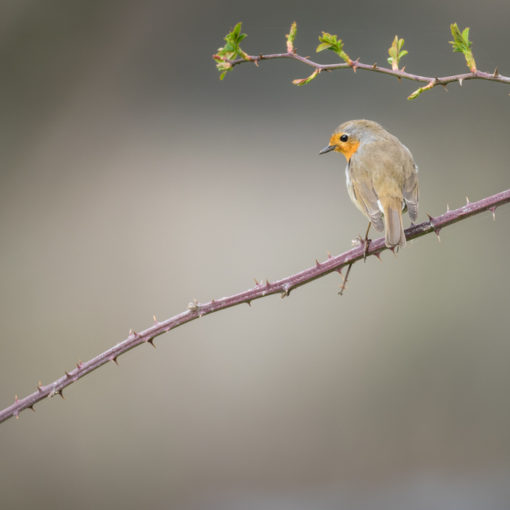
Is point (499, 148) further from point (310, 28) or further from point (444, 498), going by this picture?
point (444, 498)

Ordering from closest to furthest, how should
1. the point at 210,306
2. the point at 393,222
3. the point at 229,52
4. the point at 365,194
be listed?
the point at 229,52
the point at 210,306
the point at 393,222
the point at 365,194

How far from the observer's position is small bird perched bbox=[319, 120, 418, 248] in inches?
104

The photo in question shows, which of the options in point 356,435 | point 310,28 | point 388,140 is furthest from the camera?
point 356,435

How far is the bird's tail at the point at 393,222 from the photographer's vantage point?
7.34ft

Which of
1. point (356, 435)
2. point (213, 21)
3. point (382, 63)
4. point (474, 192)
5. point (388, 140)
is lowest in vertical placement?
point (356, 435)

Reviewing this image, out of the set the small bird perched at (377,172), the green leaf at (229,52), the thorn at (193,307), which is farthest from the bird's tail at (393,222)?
the green leaf at (229,52)

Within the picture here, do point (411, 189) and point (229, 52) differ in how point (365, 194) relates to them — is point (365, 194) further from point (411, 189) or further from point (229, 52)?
point (229, 52)

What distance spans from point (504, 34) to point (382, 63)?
84cm

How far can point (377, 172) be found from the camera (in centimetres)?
271

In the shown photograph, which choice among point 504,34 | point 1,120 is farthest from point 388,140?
point 1,120

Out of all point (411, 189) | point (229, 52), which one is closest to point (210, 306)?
point (229, 52)

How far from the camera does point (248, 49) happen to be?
468 cm

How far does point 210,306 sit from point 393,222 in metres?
0.89

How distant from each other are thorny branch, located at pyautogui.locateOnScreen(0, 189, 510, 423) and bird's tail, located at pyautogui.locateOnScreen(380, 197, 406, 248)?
0.93 ft
